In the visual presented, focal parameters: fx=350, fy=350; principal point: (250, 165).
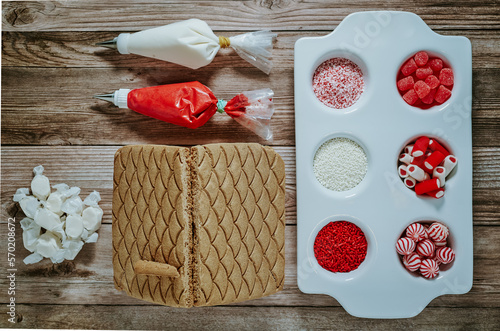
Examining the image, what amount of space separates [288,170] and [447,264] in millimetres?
640

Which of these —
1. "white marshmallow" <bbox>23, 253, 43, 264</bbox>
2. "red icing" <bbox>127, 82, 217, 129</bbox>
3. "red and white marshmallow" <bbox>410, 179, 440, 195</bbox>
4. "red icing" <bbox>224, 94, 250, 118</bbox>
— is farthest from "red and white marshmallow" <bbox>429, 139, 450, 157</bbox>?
"white marshmallow" <bbox>23, 253, 43, 264</bbox>

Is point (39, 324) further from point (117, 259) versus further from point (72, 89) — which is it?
point (72, 89)

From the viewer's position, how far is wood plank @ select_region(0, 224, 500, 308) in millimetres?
1271

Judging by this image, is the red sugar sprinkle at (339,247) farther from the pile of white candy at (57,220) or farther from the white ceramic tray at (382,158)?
the pile of white candy at (57,220)

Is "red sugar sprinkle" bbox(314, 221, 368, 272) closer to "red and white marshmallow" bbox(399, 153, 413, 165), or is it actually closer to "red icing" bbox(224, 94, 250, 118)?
"red and white marshmallow" bbox(399, 153, 413, 165)

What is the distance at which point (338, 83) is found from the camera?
3.92ft

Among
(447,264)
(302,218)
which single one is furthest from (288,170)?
(447,264)

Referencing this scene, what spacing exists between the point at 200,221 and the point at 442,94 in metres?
0.91

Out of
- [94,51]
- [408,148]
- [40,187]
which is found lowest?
[40,187]

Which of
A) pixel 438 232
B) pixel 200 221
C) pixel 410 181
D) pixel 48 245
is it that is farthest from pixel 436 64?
pixel 48 245

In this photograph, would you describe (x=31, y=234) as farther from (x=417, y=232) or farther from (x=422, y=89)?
(x=422, y=89)

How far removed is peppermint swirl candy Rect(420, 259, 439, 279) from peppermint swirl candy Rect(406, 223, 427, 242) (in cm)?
8

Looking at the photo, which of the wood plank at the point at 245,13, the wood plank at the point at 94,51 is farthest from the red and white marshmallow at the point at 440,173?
the wood plank at the point at 245,13

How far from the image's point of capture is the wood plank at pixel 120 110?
1.26 metres
